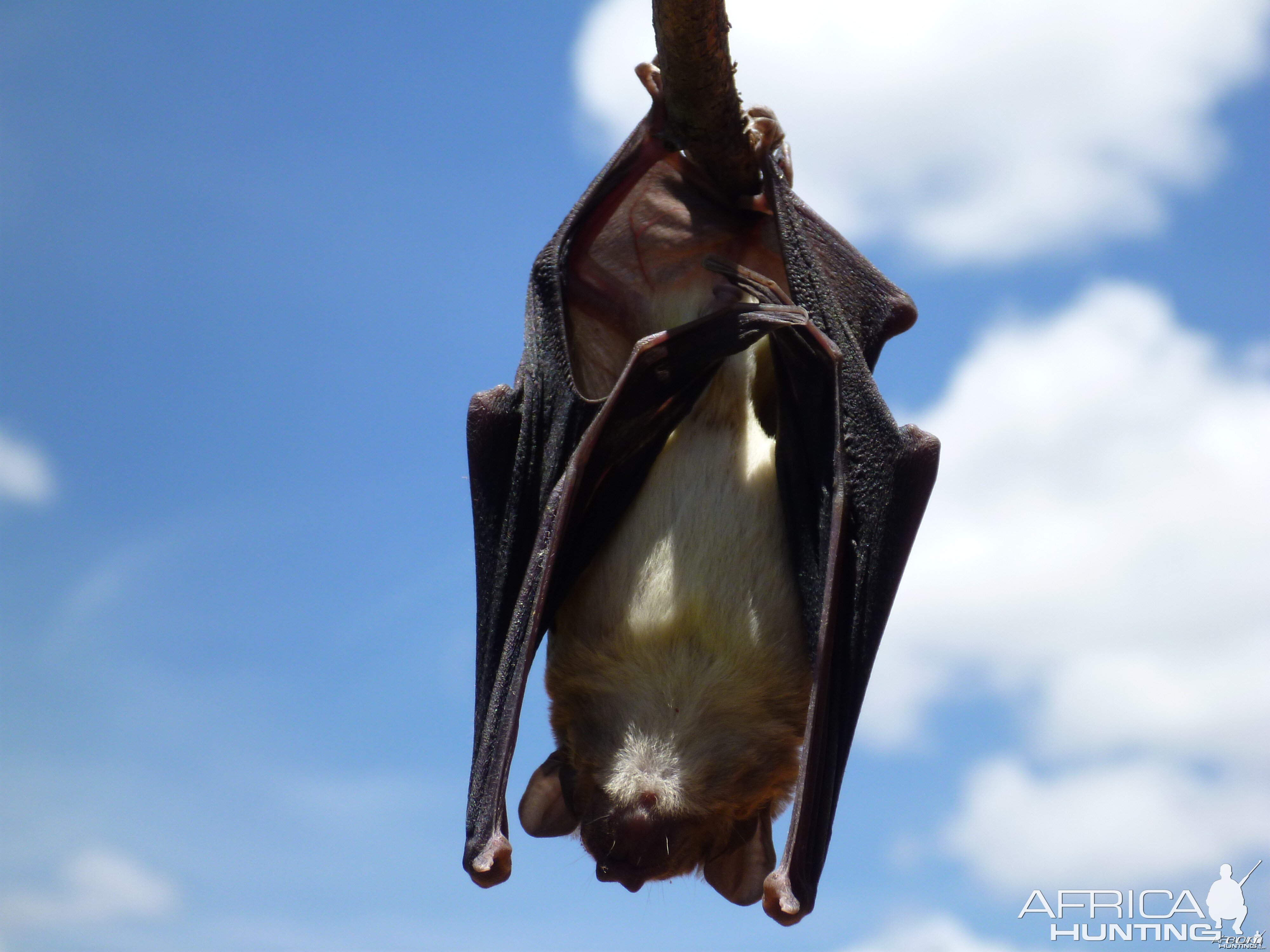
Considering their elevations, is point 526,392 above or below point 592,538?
above

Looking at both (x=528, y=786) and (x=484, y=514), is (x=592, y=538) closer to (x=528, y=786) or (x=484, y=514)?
(x=484, y=514)

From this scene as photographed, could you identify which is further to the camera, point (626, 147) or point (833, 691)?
point (626, 147)

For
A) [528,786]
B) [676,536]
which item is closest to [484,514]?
[676,536]

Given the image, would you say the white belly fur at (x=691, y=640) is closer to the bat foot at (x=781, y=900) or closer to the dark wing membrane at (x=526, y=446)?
the dark wing membrane at (x=526, y=446)

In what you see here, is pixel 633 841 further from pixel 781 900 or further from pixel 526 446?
pixel 526 446

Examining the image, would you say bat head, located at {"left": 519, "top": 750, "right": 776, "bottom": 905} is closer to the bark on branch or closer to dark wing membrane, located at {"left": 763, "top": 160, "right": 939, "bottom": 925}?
dark wing membrane, located at {"left": 763, "top": 160, "right": 939, "bottom": 925}

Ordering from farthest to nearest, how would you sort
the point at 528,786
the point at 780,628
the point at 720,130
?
the point at 528,786
the point at 780,628
the point at 720,130
